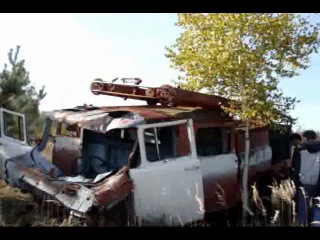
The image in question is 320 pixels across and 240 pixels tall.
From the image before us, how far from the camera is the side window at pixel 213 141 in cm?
735

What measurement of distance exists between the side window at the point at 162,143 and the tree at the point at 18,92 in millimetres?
7239

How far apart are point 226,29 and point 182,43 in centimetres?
→ 109

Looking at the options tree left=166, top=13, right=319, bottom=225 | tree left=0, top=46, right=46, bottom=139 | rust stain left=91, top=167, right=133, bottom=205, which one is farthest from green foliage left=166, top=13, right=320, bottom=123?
tree left=0, top=46, right=46, bottom=139

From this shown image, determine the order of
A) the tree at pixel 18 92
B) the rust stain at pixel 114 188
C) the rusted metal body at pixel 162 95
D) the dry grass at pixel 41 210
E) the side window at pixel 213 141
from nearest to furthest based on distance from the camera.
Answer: the rust stain at pixel 114 188 → the dry grass at pixel 41 210 → the rusted metal body at pixel 162 95 → the side window at pixel 213 141 → the tree at pixel 18 92

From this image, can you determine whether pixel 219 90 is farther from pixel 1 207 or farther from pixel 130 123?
pixel 1 207

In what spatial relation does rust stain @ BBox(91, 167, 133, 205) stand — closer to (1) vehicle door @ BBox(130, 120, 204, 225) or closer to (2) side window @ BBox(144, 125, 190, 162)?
(1) vehicle door @ BBox(130, 120, 204, 225)

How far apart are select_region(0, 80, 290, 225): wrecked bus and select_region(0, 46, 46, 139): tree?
518 centimetres

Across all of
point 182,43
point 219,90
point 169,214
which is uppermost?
point 182,43

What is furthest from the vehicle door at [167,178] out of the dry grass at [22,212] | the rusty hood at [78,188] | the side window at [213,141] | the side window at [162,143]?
the dry grass at [22,212]

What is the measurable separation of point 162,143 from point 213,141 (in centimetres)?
102

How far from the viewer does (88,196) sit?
578cm

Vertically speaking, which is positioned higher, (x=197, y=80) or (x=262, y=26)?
(x=262, y=26)

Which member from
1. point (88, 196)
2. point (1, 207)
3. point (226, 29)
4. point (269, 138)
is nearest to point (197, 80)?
point (226, 29)

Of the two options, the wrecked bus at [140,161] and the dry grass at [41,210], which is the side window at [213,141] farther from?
the dry grass at [41,210]
